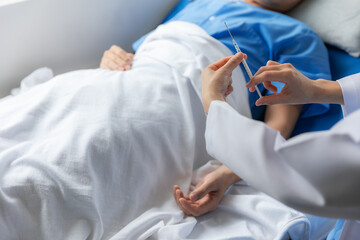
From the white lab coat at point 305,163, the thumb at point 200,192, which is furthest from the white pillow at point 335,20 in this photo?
the white lab coat at point 305,163

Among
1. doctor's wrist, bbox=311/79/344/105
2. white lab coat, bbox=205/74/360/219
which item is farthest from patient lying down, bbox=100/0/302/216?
white lab coat, bbox=205/74/360/219

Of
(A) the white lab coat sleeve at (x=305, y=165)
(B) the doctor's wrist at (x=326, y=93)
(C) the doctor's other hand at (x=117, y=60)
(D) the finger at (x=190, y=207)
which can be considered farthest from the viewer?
(C) the doctor's other hand at (x=117, y=60)

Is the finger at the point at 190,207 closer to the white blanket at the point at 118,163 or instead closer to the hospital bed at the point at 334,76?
the white blanket at the point at 118,163

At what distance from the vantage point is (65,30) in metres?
1.52

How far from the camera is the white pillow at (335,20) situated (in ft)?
4.27

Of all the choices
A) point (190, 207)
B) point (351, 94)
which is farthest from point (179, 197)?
point (351, 94)

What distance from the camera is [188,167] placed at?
1030mm

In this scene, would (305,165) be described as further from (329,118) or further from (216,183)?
(329,118)

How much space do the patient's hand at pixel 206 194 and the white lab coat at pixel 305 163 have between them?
39 cm

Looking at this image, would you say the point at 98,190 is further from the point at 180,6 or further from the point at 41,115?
the point at 180,6

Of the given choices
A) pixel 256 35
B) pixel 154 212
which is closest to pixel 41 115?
pixel 154 212

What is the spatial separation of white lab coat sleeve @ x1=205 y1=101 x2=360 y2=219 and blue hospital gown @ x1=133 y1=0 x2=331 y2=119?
65 cm

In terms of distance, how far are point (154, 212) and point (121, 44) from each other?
1.00 metres

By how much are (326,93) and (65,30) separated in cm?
110
